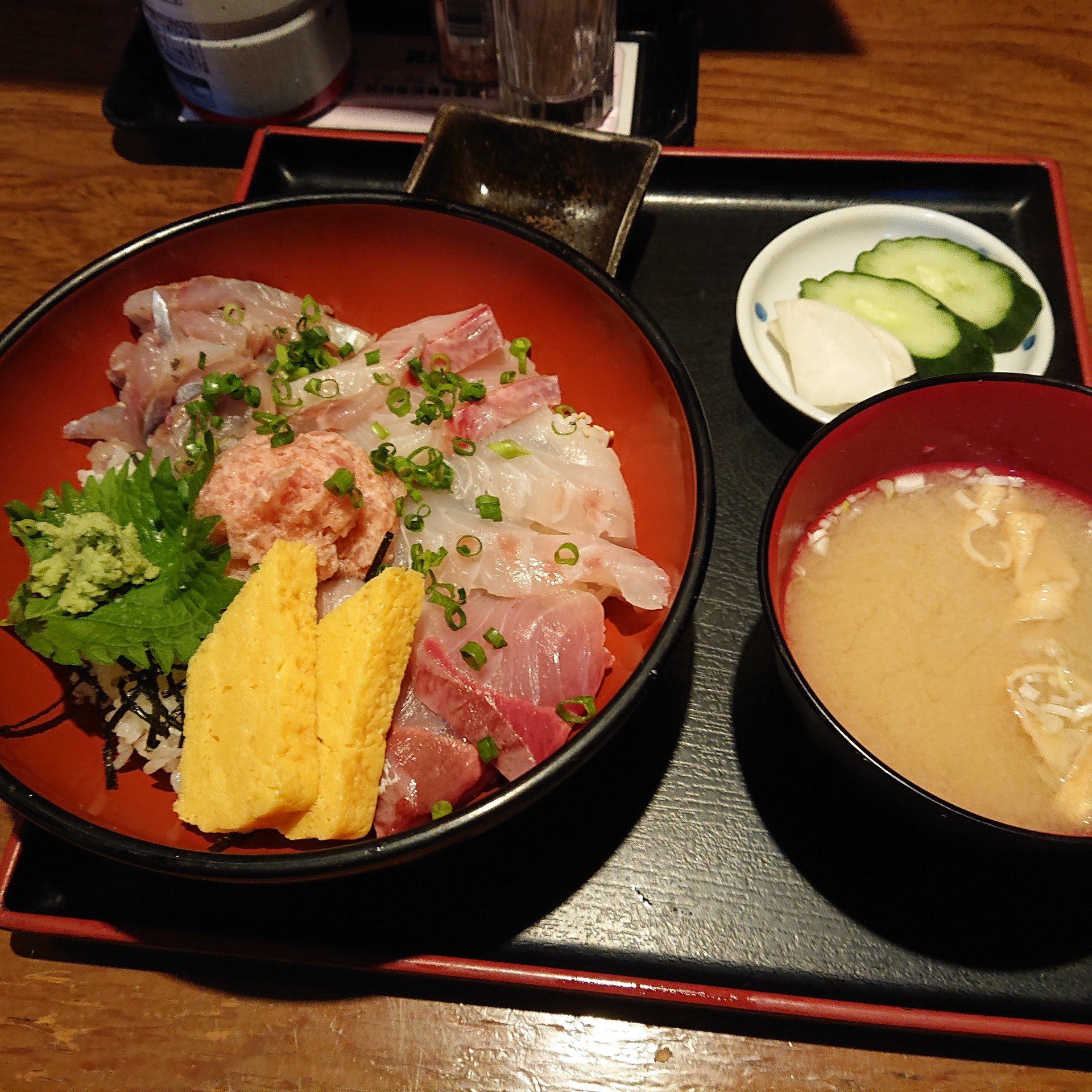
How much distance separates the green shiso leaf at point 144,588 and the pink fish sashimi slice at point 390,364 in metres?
0.28

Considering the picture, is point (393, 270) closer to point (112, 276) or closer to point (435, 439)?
point (435, 439)

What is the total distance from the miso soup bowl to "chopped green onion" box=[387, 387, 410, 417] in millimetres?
816

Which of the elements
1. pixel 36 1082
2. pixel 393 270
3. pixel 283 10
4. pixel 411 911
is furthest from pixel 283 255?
pixel 36 1082

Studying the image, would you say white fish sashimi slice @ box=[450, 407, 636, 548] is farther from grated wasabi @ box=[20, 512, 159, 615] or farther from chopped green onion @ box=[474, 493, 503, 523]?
grated wasabi @ box=[20, 512, 159, 615]

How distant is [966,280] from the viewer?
2109 mm

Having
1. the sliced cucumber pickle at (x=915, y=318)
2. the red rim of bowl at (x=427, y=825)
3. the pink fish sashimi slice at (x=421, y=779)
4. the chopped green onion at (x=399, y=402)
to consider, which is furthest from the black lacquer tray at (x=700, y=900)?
the sliced cucumber pickle at (x=915, y=318)

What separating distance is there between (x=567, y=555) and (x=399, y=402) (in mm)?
520

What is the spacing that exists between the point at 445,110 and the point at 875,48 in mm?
1594

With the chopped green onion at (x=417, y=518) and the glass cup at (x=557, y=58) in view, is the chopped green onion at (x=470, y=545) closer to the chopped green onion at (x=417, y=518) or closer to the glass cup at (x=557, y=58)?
the chopped green onion at (x=417, y=518)

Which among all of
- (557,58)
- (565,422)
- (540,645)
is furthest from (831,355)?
(557,58)

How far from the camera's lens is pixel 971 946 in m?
1.39

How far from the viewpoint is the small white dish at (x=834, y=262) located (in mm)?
1994

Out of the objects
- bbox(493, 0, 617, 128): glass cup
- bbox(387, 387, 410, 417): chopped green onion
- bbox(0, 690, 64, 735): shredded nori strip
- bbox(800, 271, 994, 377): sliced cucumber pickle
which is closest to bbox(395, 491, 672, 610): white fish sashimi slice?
bbox(387, 387, 410, 417): chopped green onion

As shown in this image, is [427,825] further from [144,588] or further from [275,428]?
[275,428]
